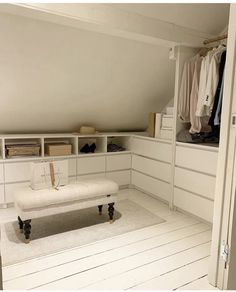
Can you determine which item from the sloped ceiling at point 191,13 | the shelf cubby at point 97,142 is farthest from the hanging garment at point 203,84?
the shelf cubby at point 97,142

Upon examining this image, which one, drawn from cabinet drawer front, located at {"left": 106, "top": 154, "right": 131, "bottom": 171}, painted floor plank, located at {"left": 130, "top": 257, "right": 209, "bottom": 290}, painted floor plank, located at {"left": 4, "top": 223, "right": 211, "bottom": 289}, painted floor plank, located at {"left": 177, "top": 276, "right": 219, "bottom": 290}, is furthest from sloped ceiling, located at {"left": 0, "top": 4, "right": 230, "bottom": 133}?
painted floor plank, located at {"left": 177, "top": 276, "right": 219, "bottom": 290}

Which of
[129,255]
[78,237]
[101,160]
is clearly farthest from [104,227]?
[101,160]

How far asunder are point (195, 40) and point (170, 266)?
242cm

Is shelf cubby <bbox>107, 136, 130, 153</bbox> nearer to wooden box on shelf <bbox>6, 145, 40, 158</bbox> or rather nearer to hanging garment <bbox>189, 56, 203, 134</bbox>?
wooden box on shelf <bbox>6, 145, 40, 158</bbox>

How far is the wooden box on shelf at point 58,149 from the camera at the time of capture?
3.32 metres

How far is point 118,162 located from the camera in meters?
3.79

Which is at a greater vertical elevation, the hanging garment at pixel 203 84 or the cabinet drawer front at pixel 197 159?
the hanging garment at pixel 203 84

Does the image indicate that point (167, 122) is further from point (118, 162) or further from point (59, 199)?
point (59, 199)

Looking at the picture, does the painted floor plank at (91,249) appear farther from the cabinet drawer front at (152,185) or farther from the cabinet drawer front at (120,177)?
the cabinet drawer front at (120,177)

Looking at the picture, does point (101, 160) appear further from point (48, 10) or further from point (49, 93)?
point (48, 10)

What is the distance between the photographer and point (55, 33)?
2469mm

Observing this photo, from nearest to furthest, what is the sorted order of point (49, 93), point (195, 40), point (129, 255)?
point (129, 255), point (195, 40), point (49, 93)

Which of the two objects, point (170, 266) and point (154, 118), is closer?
point (170, 266)

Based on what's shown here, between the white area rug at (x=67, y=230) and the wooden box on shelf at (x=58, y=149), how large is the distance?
0.89 m
